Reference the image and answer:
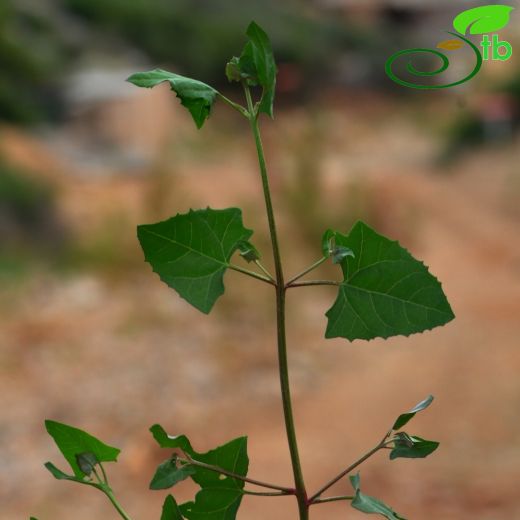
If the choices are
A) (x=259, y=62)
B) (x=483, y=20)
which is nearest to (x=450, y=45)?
(x=483, y=20)

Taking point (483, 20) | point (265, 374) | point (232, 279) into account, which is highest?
point (232, 279)

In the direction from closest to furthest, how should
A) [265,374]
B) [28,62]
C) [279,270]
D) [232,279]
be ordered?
[279,270]
[265,374]
[232,279]
[28,62]

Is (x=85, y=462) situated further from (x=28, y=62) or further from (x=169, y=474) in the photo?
(x=28, y=62)

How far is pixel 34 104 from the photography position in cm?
582

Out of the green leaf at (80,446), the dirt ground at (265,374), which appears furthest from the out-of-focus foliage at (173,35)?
the green leaf at (80,446)

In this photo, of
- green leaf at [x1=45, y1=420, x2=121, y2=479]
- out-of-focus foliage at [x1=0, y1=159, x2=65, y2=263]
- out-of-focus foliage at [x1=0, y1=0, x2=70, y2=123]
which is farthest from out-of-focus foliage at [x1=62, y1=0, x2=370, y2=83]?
green leaf at [x1=45, y1=420, x2=121, y2=479]

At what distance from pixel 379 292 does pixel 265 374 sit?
2.59m

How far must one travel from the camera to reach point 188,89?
30 centimetres

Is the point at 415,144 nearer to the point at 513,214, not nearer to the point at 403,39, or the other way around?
the point at 513,214

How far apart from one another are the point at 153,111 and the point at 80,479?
19.4ft

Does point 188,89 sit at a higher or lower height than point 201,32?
lower

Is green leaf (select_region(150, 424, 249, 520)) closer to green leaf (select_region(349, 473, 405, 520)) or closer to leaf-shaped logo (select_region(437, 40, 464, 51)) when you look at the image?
green leaf (select_region(349, 473, 405, 520))

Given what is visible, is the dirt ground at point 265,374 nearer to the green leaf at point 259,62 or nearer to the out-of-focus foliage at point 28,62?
the out-of-focus foliage at point 28,62

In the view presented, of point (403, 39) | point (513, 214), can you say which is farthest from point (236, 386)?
point (403, 39)
